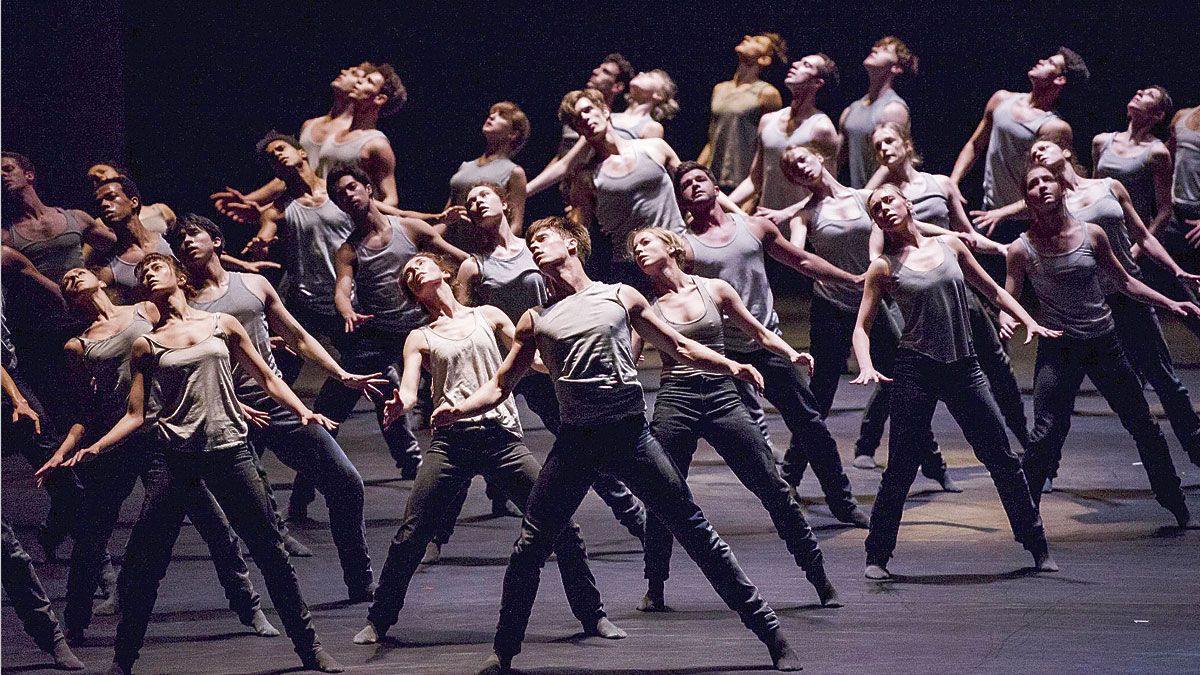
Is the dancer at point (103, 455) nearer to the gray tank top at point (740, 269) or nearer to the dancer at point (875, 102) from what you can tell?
the gray tank top at point (740, 269)

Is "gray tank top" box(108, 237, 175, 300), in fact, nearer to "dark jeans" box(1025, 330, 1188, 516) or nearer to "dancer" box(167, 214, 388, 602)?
"dancer" box(167, 214, 388, 602)

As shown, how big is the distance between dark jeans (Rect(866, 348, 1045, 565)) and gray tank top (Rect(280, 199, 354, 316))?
3.10 metres

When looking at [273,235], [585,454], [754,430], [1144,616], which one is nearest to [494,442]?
[585,454]

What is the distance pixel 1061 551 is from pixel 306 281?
3.87 meters

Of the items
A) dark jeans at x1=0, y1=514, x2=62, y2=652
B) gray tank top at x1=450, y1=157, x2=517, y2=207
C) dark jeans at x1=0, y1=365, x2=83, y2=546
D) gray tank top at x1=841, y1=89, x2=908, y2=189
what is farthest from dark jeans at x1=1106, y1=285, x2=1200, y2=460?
dark jeans at x1=0, y1=514, x2=62, y2=652

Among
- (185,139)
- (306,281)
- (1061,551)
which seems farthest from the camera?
(185,139)

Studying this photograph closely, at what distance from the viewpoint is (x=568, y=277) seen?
5.98m

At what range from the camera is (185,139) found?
47.1 feet

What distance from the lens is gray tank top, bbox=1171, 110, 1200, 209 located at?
10375 mm

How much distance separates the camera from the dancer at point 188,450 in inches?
233

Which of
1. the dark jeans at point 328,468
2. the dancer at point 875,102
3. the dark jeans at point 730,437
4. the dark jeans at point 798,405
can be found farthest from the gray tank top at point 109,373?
the dancer at point 875,102

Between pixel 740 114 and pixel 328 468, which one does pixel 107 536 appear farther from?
pixel 740 114

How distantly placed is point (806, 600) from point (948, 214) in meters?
2.79

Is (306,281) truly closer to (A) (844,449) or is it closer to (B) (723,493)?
(B) (723,493)
